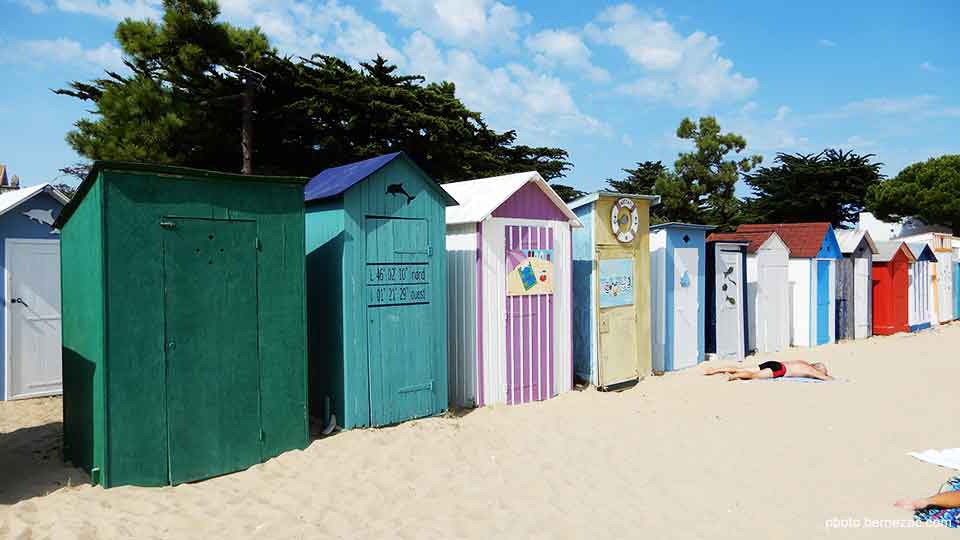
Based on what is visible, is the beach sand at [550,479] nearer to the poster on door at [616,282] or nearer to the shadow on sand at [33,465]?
the shadow on sand at [33,465]

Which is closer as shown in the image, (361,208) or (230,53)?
(361,208)

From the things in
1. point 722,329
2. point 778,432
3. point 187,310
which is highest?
point 187,310

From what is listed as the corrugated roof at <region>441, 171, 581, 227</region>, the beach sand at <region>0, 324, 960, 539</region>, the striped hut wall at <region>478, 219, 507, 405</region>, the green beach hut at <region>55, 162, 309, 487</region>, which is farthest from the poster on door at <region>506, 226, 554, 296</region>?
the green beach hut at <region>55, 162, 309, 487</region>

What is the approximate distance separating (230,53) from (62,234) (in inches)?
516

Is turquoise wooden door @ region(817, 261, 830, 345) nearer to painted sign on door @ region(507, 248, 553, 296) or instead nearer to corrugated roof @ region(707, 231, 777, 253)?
corrugated roof @ region(707, 231, 777, 253)

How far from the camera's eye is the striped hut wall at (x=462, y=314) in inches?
274

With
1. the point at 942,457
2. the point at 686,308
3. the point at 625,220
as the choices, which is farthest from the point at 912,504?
the point at 686,308

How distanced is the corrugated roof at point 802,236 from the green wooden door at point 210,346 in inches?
440

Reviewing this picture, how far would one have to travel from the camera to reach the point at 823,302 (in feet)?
45.5

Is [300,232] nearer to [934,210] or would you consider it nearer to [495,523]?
[495,523]

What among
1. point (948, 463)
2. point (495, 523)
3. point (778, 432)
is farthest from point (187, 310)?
point (948, 463)

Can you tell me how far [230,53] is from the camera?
16.7m

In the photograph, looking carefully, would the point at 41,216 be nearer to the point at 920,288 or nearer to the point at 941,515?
the point at 941,515

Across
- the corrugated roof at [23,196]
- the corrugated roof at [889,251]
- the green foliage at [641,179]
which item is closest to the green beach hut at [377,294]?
the corrugated roof at [23,196]
